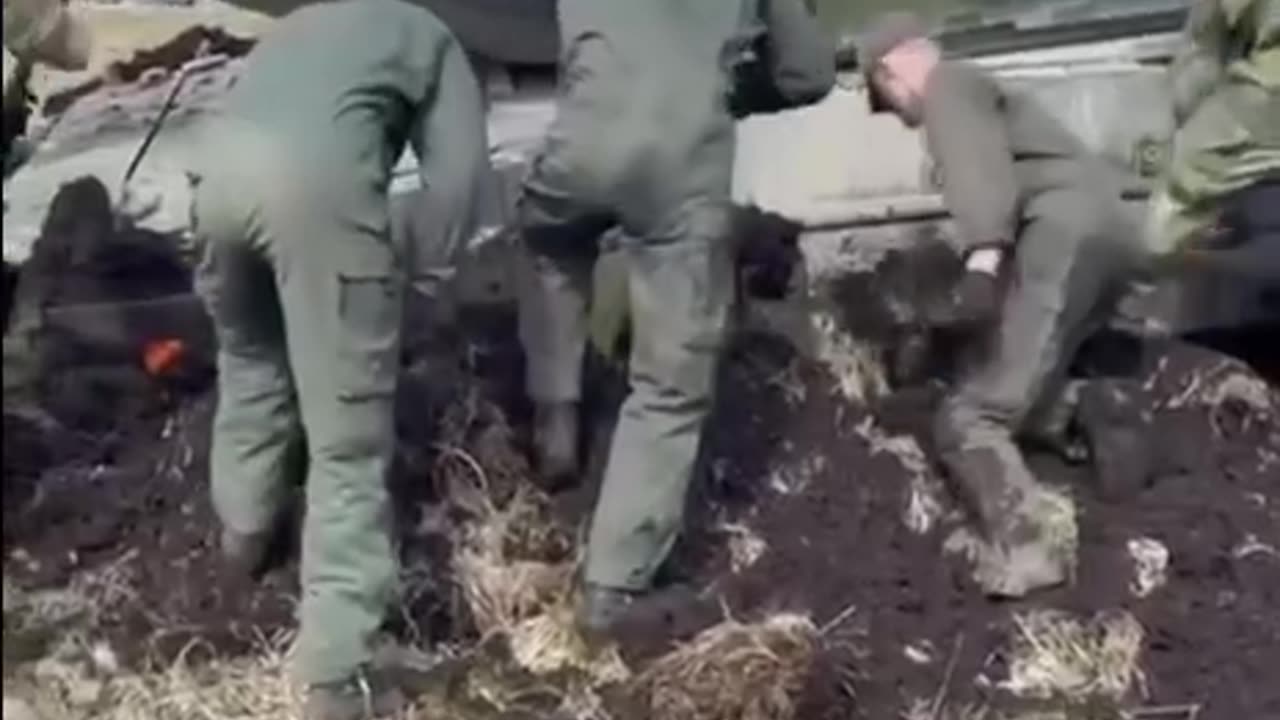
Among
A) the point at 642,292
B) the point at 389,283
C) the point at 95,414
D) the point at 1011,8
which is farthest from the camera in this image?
the point at 1011,8

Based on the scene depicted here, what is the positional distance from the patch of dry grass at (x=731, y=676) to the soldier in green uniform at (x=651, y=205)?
11.6 inches

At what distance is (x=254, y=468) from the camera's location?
6.62m

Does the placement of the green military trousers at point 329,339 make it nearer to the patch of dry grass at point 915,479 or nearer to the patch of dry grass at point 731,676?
the patch of dry grass at point 731,676

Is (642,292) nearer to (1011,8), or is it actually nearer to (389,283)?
(389,283)

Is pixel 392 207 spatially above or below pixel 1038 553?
above

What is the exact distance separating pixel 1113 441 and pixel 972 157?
0.76 meters

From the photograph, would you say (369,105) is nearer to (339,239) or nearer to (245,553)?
(339,239)

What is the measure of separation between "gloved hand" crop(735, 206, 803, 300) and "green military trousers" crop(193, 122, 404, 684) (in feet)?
5.17

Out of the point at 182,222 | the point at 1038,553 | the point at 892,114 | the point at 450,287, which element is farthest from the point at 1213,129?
the point at 182,222

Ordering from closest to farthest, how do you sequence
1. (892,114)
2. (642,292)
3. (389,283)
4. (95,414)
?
(389,283) → (642,292) → (95,414) → (892,114)

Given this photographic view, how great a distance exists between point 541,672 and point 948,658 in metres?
0.81

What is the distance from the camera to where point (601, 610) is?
6.62 metres

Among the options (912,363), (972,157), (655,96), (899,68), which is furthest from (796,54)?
(912,363)

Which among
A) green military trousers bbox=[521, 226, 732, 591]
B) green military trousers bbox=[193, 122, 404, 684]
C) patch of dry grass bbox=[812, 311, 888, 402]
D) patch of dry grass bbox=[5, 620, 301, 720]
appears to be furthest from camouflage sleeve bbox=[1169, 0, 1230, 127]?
patch of dry grass bbox=[5, 620, 301, 720]
